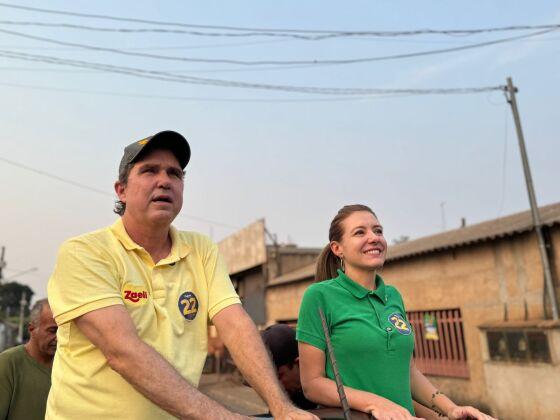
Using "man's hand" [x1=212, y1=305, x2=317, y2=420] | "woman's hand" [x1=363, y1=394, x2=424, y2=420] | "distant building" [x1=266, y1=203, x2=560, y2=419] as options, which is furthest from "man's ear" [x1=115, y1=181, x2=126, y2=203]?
"distant building" [x1=266, y1=203, x2=560, y2=419]

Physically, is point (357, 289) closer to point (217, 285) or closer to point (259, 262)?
point (217, 285)

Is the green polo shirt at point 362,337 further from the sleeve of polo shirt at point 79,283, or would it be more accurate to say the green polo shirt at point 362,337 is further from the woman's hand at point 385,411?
the sleeve of polo shirt at point 79,283

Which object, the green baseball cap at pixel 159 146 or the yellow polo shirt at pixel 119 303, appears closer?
the yellow polo shirt at pixel 119 303

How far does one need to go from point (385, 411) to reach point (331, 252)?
3.45ft

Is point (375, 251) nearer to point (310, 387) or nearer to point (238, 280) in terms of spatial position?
point (310, 387)

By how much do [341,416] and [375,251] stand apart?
95cm

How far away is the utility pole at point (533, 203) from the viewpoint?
7.95 metres

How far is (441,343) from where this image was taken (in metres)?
10.1

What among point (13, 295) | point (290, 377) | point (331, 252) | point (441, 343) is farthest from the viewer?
point (13, 295)

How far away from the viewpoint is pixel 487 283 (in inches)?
362

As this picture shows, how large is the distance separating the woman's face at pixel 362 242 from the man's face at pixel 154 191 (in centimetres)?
93

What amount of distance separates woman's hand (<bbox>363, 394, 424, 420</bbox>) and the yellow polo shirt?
0.60 m

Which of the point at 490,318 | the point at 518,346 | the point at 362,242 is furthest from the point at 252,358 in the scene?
the point at 490,318

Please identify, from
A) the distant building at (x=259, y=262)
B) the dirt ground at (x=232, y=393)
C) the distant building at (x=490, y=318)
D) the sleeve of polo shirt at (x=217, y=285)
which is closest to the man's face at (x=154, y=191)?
the sleeve of polo shirt at (x=217, y=285)
